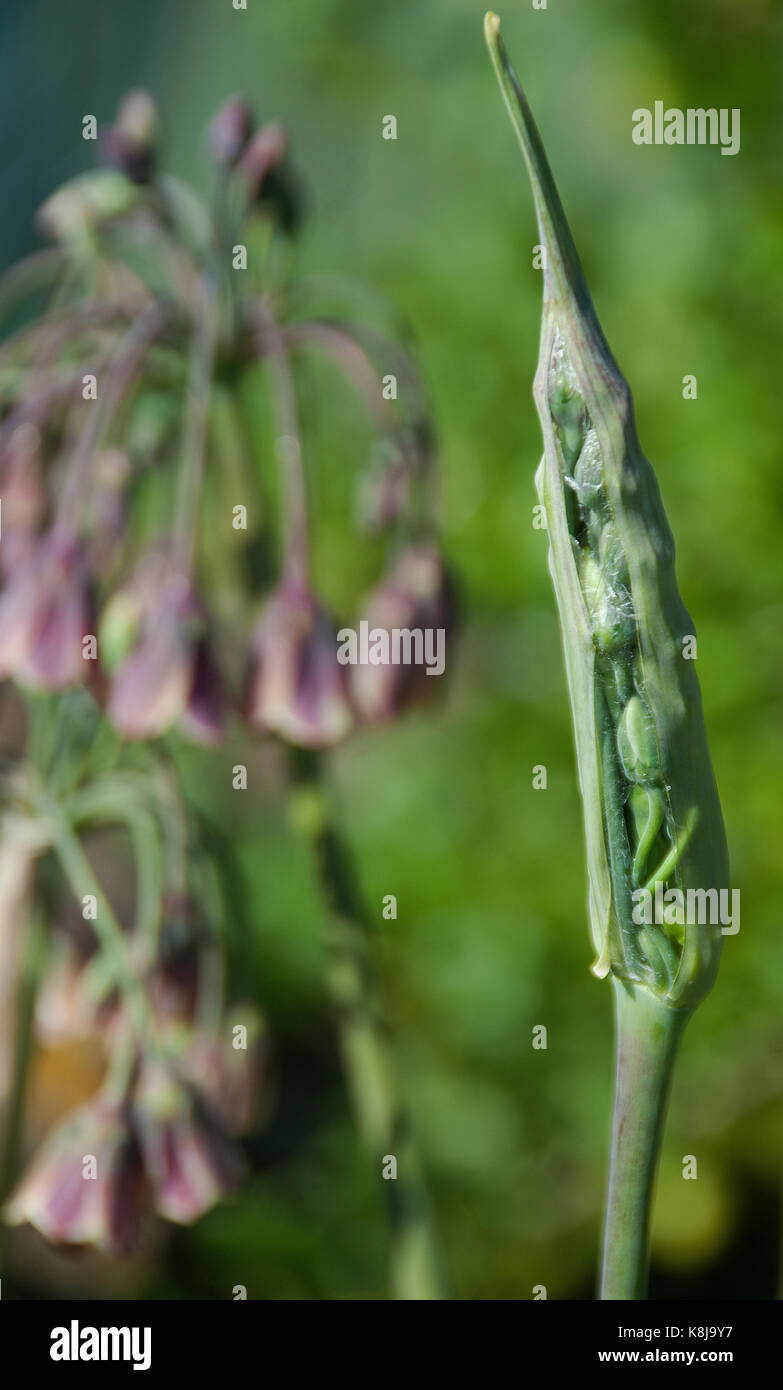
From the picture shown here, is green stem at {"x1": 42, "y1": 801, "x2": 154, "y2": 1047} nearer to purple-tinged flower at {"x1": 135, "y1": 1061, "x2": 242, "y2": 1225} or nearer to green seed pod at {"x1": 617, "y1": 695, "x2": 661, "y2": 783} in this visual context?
purple-tinged flower at {"x1": 135, "y1": 1061, "x2": 242, "y2": 1225}

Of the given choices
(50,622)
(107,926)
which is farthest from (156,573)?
(107,926)

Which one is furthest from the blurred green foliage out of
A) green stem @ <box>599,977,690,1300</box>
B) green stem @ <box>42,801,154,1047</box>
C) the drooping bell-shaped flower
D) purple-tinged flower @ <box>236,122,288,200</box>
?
green stem @ <box>599,977,690,1300</box>

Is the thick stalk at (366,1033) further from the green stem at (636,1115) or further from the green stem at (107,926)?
the green stem at (636,1115)

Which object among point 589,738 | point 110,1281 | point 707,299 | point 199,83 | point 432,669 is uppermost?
point 199,83

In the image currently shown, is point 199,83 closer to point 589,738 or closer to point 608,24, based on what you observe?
point 608,24

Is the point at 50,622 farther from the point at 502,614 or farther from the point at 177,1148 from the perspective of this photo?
the point at 502,614

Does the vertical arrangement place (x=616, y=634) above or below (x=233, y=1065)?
above
